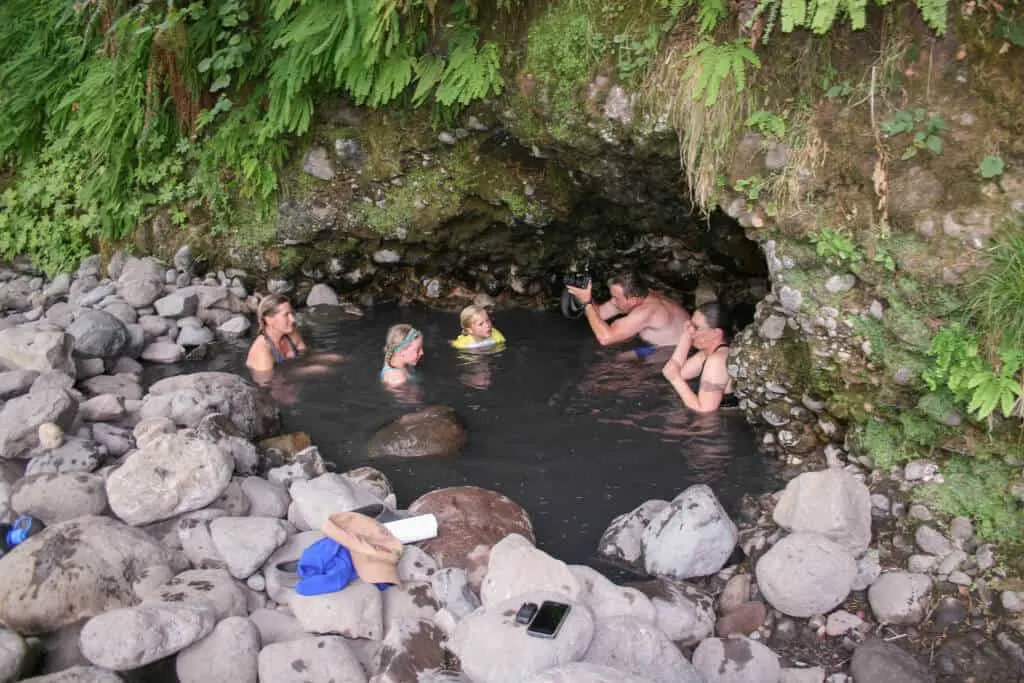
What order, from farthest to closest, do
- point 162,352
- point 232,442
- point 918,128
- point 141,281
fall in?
point 141,281
point 162,352
point 232,442
point 918,128

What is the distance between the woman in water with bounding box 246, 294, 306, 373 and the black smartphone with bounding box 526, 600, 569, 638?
5.44m

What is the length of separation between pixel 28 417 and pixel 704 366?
18.8 ft

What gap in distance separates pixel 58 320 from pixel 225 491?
4977 millimetres

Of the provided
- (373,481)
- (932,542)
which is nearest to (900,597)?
(932,542)

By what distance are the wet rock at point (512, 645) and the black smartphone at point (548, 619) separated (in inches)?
0.9

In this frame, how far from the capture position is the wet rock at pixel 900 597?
4930 mm

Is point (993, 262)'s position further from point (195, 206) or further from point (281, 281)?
point (195, 206)

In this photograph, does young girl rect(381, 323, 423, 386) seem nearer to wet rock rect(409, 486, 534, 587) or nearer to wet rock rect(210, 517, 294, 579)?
wet rock rect(409, 486, 534, 587)

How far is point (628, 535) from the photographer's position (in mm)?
5738

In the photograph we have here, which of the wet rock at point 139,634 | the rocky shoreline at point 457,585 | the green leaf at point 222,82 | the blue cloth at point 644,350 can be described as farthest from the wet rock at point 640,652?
the green leaf at point 222,82

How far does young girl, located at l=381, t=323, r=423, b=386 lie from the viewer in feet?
27.8

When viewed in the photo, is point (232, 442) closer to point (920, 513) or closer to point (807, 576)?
point (807, 576)

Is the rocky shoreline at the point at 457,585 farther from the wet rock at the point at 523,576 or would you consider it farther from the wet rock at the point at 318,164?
the wet rock at the point at 318,164

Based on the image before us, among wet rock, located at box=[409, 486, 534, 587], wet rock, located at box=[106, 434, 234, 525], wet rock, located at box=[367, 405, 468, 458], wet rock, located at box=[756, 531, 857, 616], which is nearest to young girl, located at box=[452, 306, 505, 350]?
wet rock, located at box=[367, 405, 468, 458]
